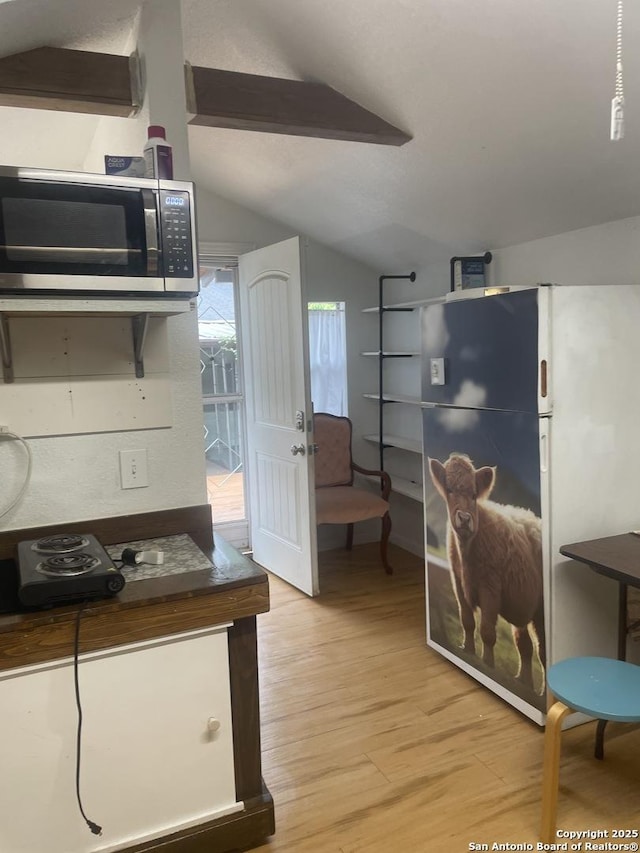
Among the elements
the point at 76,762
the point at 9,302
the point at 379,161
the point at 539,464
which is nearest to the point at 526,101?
the point at 379,161

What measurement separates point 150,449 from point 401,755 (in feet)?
4.66

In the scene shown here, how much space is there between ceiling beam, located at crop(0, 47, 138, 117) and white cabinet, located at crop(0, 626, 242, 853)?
173 centimetres

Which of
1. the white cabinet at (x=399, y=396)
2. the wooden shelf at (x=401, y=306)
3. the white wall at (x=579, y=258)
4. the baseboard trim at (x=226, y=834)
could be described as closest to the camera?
the baseboard trim at (x=226, y=834)

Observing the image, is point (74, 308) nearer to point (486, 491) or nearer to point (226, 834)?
point (226, 834)

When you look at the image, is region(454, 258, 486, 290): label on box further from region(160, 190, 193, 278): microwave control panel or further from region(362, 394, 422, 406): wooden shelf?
region(160, 190, 193, 278): microwave control panel

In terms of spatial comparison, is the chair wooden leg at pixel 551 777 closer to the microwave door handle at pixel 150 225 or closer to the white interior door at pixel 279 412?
the microwave door handle at pixel 150 225

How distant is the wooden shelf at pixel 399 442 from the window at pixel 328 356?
0.29 m

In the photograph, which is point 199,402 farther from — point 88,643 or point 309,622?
point 309,622

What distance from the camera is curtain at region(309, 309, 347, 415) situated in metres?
4.45

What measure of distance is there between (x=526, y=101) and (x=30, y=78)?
65.0 inches

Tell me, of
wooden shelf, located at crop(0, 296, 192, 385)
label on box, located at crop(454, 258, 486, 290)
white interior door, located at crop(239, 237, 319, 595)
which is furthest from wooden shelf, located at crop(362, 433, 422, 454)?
wooden shelf, located at crop(0, 296, 192, 385)

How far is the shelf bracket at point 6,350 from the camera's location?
1.80 metres

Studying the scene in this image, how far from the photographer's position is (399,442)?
4188 mm

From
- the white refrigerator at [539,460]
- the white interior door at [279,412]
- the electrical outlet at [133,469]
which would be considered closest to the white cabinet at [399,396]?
the white interior door at [279,412]
